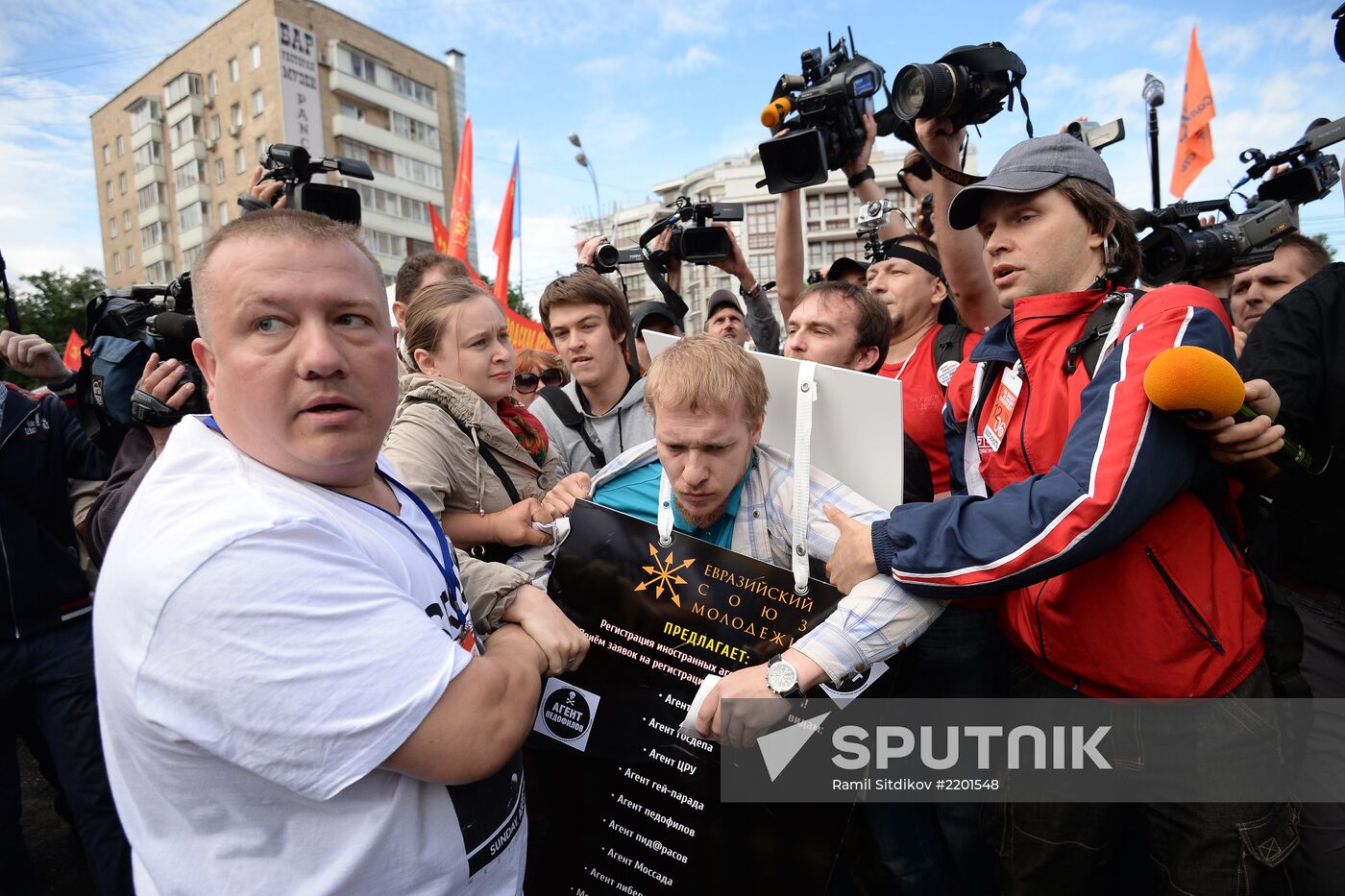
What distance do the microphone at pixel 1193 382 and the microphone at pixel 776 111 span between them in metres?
2.04

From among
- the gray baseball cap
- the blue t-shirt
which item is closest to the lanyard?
the blue t-shirt

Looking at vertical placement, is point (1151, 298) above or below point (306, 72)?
below

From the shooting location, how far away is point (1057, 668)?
195 centimetres

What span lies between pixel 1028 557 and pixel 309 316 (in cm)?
153

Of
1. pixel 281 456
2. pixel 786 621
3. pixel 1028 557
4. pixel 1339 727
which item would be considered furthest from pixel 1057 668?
pixel 281 456

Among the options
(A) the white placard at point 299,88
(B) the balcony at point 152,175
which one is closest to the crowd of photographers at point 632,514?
(A) the white placard at point 299,88

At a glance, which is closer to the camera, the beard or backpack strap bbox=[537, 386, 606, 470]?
the beard

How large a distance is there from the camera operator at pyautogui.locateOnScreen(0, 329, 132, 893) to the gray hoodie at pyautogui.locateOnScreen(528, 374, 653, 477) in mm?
2076

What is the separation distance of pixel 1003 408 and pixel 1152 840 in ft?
3.91

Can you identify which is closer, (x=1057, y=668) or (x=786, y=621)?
(x=786, y=621)

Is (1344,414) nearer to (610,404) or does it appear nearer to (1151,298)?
(1151,298)

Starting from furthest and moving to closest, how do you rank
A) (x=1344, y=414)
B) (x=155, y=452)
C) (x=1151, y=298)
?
(x=155, y=452) < (x=1344, y=414) < (x=1151, y=298)

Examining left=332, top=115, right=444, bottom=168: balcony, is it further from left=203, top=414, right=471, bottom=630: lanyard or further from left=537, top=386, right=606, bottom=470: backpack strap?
left=203, top=414, right=471, bottom=630: lanyard

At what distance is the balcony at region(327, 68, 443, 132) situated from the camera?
3969cm
